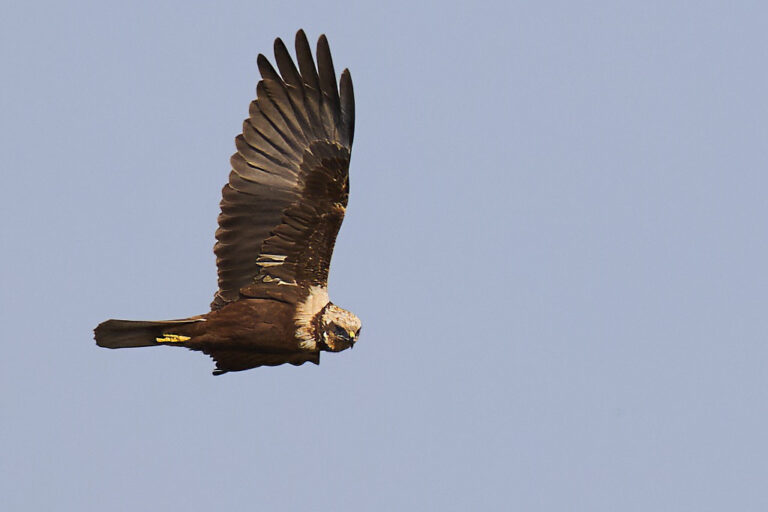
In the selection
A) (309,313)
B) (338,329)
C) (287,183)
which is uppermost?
(287,183)

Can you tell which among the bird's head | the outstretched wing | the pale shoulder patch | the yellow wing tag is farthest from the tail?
the bird's head

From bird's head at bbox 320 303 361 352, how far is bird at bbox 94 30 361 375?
0.03ft

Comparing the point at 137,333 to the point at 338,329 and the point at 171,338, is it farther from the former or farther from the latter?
the point at 338,329

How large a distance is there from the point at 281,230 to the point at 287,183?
19.8 inches

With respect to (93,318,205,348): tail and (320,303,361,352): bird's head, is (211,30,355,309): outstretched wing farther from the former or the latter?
(93,318,205,348): tail

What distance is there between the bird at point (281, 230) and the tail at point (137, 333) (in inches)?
0.4

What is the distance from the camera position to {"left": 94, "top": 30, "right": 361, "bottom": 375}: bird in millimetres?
14672

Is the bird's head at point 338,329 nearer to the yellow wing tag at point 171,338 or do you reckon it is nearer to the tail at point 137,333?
the tail at point 137,333

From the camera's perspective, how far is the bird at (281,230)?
14672 mm

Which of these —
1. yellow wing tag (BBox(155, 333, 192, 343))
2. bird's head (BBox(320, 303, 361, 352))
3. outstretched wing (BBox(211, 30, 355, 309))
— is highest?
outstretched wing (BBox(211, 30, 355, 309))

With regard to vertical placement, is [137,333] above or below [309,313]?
below

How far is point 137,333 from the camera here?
14641 millimetres

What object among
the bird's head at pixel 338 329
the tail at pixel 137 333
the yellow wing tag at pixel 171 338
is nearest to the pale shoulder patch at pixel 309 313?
the bird's head at pixel 338 329

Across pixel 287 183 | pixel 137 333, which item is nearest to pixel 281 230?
pixel 287 183
